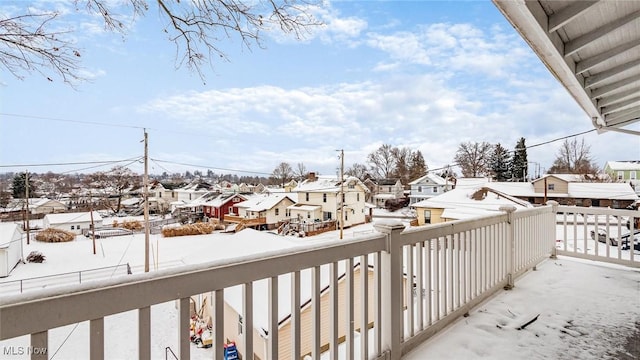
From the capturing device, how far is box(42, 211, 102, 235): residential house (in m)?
9.83

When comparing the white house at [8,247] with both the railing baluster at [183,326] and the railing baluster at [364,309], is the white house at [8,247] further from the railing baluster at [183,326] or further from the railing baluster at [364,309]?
the railing baluster at [364,309]

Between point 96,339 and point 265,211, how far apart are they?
65.9 feet

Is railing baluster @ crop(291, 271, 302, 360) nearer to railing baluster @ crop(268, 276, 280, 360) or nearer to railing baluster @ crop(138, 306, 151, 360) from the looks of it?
railing baluster @ crop(268, 276, 280, 360)

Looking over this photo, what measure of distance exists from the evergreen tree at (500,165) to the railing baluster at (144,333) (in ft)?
116

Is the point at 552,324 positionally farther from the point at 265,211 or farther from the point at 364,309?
the point at 265,211

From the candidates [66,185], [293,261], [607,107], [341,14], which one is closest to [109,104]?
[66,185]

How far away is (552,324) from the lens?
7.72ft

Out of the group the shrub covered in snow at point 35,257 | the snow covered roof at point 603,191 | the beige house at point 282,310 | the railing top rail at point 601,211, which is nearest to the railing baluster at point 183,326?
the beige house at point 282,310

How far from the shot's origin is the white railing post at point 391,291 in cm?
178

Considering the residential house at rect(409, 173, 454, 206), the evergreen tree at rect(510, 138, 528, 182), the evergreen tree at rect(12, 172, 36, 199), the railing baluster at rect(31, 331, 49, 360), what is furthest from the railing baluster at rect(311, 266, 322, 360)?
the evergreen tree at rect(510, 138, 528, 182)

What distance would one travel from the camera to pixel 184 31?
89.6 inches

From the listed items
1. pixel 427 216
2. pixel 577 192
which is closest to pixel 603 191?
pixel 577 192

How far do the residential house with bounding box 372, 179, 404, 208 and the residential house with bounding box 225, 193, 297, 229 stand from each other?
12568mm

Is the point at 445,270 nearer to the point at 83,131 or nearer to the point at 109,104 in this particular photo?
the point at 109,104
